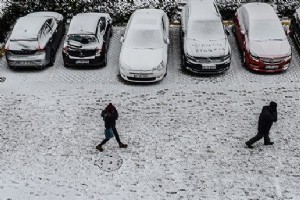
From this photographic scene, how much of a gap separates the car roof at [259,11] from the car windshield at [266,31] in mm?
305

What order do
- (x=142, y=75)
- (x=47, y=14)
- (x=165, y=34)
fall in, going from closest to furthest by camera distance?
1. (x=142, y=75)
2. (x=165, y=34)
3. (x=47, y=14)

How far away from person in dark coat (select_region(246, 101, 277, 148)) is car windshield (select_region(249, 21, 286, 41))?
190 inches

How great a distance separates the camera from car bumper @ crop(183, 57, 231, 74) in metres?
16.1

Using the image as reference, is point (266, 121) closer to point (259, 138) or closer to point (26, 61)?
point (259, 138)

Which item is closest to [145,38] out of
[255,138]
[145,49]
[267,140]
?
[145,49]

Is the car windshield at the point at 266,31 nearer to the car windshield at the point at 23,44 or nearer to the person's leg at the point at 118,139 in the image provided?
the person's leg at the point at 118,139

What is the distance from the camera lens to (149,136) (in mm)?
13609

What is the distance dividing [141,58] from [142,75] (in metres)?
0.60

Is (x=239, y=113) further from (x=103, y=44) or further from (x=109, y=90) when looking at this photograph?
(x=103, y=44)

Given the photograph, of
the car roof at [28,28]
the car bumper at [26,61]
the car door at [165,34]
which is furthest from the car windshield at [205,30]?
the car roof at [28,28]

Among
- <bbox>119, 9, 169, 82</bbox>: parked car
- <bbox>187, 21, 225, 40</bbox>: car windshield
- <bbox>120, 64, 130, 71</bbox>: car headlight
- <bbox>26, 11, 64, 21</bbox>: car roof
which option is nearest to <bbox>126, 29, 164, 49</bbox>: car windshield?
<bbox>119, 9, 169, 82</bbox>: parked car

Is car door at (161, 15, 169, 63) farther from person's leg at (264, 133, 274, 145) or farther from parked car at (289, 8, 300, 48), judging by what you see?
parked car at (289, 8, 300, 48)

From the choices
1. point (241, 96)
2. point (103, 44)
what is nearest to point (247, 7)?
point (241, 96)

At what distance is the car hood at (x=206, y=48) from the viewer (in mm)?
16094
